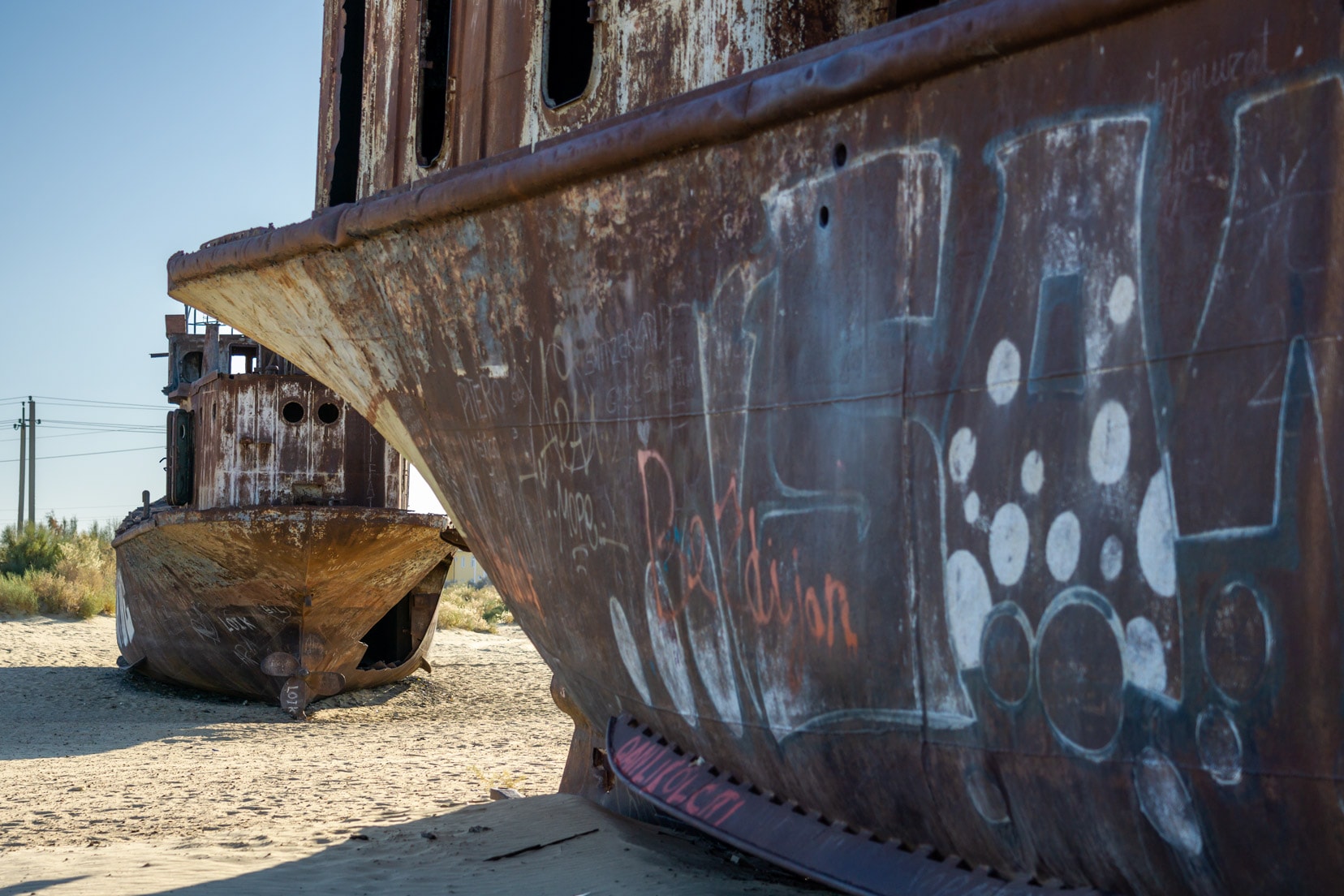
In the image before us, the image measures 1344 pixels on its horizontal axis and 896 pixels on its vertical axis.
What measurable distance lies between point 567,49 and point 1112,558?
3327 millimetres

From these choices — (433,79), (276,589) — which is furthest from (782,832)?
(276,589)

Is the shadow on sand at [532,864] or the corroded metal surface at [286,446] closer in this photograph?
the shadow on sand at [532,864]

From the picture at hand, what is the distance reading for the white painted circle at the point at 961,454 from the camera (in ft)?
9.66

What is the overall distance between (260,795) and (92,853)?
1.92 m

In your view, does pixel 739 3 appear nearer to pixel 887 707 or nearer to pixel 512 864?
pixel 887 707

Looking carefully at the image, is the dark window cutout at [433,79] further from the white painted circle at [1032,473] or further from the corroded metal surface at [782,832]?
the white painted circle at [1032,473]

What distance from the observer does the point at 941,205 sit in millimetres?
3033

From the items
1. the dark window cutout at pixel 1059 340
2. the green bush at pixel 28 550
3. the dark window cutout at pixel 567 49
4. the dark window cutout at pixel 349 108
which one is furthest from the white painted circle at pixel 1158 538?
the green bush at pixel 28 550

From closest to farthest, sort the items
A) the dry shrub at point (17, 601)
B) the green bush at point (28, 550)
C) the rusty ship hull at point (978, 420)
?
1. the rusty ship hull at point (978, 420)
2. the dry shrub at point (17, 601)
3. the green bush at point (28, 550)

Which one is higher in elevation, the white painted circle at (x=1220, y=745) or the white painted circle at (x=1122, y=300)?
the white painted circle at (x=1122, y=300)

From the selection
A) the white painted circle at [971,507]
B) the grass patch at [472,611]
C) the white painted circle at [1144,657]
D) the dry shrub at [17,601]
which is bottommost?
the grass patch at [472,611]

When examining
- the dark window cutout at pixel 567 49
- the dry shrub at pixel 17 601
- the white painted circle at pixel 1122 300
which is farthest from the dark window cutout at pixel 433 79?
the dry shrub at pixel 17 601

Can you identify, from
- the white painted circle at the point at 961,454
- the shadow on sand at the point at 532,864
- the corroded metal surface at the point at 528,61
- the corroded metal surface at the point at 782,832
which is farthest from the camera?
the shadow on sand at the point at 532,864

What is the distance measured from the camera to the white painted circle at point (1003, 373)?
285 centimetres
